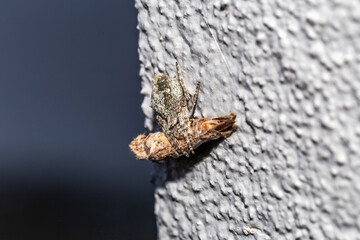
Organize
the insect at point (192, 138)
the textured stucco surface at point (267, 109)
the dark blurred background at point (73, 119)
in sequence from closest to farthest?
1. the textured stucco surface at point (267, 109)
2. the insect at point (192, 138)
3. the dark blurred background at point (73, 119)

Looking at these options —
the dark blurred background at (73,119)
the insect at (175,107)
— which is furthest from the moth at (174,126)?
the dark blurred background at (73,119)

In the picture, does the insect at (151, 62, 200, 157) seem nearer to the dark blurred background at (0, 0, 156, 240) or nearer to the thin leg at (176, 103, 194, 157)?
the thin leg at (176, 103, 194, 157)

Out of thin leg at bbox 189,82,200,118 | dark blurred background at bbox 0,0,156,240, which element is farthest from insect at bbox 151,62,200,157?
dark blurred background at bbox 0,0,156,240

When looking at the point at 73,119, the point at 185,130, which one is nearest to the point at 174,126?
the point at 185,130

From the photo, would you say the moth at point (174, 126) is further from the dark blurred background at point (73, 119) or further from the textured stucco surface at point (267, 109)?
the dark blurred background at point (73, 119)

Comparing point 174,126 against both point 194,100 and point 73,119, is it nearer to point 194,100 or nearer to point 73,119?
point 194,100

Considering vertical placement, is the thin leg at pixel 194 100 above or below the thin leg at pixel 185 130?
above

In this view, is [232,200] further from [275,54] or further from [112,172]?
[112,172]
